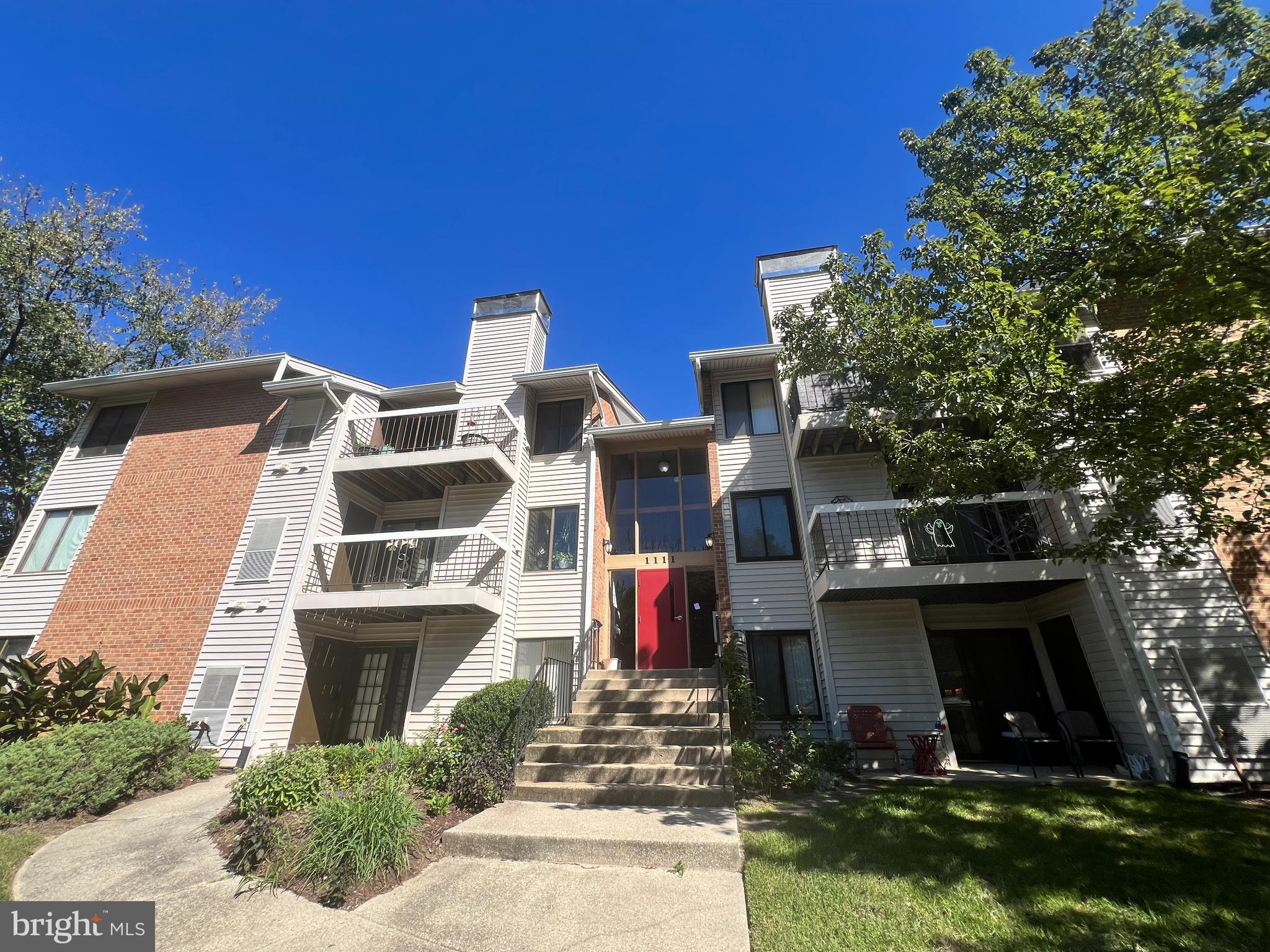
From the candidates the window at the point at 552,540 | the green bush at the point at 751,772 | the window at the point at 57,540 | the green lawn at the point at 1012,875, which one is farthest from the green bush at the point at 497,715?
the window at the point at 57,540

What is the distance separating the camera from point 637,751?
711 centimetres

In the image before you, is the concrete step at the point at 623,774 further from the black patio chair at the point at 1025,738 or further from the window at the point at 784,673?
the black patio chair at the point at 1025,738

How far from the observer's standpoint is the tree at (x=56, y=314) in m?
15.4

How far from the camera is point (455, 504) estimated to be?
12336mm

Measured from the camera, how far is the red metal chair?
8.68 meters

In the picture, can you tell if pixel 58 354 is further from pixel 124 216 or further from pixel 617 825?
pixel 617 825

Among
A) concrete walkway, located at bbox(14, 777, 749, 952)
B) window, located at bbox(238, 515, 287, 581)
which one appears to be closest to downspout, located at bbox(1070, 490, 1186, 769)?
concrete walkway, located at bbox(14, 777, 749, 952)

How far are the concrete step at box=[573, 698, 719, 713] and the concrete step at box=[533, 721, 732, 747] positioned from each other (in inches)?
16.1

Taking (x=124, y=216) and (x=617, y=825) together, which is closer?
(x=617, y=825)

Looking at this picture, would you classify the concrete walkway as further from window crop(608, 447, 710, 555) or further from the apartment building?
window crop(608, 447, 710, 555)

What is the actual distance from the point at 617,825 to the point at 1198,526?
850cm

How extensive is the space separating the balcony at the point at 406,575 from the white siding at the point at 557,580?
85cm

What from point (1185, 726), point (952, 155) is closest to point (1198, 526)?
point (1185, 726)

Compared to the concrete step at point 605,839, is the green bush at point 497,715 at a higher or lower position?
higher
